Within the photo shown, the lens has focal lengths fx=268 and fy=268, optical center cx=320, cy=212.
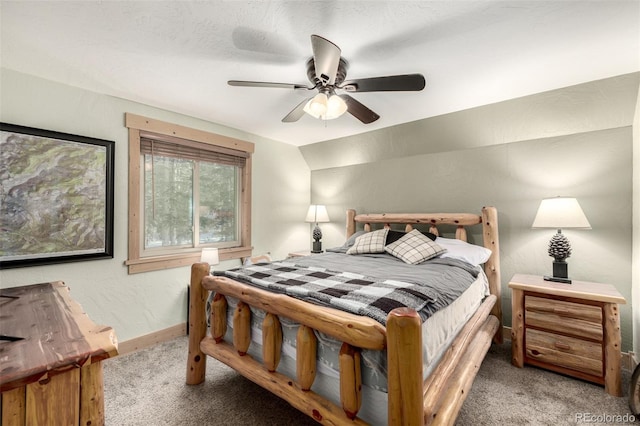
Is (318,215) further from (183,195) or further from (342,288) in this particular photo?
(342,288)

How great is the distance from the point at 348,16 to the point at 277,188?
272 centimetres

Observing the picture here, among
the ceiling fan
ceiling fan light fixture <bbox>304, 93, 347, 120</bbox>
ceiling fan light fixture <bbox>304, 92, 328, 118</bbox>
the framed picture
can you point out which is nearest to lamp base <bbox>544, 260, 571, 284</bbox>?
the ceiling fan

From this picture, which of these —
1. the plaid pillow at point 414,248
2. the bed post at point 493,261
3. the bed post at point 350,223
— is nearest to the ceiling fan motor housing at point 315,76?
the plaid pillow at point 414,248

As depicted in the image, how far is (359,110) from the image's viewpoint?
6.76ft

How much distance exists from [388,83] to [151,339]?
3104mm

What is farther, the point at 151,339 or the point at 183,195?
the point at 183,195

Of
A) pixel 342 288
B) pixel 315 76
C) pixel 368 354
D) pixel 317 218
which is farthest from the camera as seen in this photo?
pixel 317 218

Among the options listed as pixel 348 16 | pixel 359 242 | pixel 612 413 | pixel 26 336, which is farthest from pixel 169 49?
pixel 612 413

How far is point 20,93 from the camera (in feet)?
6.70

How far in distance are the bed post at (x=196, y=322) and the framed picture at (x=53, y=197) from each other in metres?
1.10

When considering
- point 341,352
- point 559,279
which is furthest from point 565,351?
point 341,352

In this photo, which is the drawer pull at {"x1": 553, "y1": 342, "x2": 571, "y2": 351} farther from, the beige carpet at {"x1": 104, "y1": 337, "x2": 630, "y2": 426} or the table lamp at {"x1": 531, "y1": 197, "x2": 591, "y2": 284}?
the table lamp at {"x1": 531, "y1": 197, "x2": 591, "y2": 284}

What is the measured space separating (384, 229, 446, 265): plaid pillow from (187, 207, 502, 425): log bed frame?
61 centimetres

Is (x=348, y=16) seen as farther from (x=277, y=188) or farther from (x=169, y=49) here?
(x=277, y=188)
